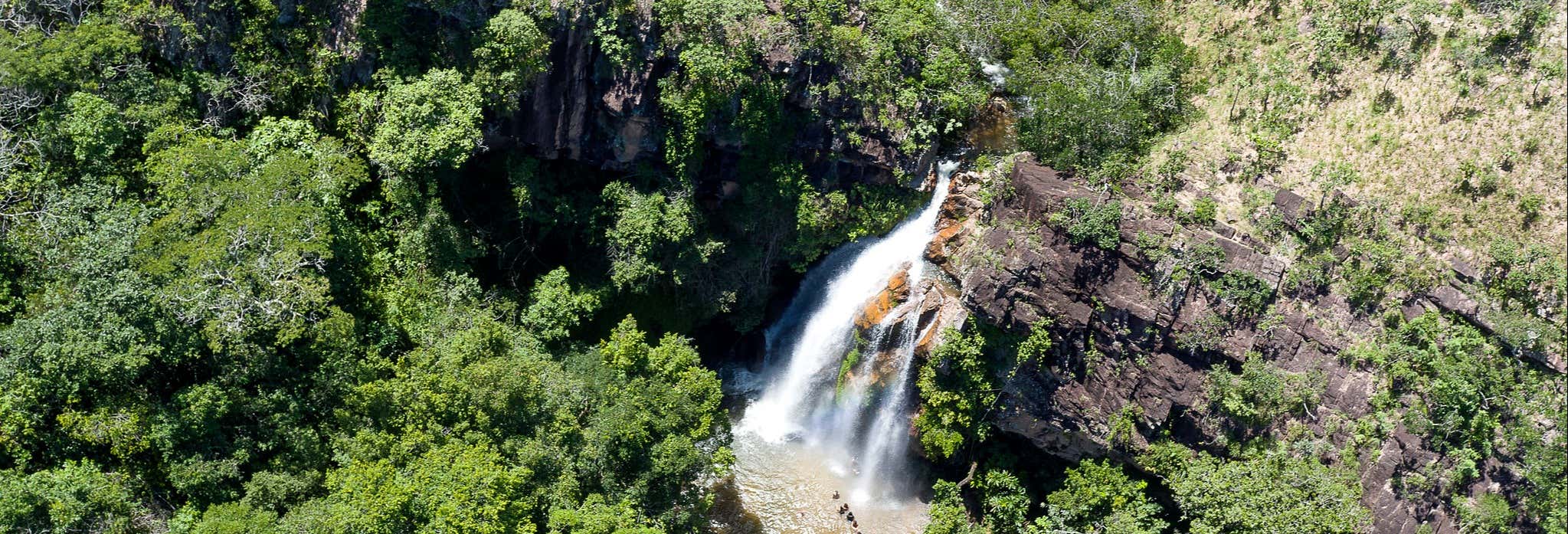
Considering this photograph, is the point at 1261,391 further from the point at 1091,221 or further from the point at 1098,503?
the point at 1091,221

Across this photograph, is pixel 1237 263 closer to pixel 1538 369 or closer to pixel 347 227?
pixel 1538 369

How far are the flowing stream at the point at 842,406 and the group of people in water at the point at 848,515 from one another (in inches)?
7.0

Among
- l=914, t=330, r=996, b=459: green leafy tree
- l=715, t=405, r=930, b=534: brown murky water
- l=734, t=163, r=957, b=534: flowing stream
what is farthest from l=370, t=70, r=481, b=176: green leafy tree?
l=914, t=330, r=996, b=459: green leafy tree

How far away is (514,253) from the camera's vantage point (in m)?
37.5

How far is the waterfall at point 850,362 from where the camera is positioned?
36.8m

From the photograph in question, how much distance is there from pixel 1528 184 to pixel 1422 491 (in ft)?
34.1

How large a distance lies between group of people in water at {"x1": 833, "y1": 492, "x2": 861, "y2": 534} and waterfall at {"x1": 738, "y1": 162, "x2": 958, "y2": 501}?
0.75 meters

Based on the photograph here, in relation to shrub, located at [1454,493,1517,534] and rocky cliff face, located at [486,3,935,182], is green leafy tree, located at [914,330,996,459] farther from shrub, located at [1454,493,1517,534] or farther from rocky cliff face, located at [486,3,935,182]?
shrub, located at [1454,493,1517,534]

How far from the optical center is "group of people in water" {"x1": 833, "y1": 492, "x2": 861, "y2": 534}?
121ft

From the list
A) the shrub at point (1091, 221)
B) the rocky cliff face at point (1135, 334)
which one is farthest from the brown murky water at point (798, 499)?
the shrub at point (1091, 221)

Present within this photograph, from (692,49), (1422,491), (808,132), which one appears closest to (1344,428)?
(1422,491)

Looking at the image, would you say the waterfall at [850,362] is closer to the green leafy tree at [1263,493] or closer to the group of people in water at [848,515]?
the group of people in water at [848,515]

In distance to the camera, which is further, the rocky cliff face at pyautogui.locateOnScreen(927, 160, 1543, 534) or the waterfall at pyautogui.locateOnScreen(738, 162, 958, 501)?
the waterfall at pyautogui.locateOnScreen(738, 162, 958, 501)

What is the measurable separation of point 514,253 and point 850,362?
42.7ft
